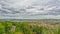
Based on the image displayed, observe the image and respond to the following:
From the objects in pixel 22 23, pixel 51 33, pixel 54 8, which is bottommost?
pixel 51 33

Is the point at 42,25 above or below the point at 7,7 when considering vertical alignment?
below

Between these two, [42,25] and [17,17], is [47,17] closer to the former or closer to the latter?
[42,25]

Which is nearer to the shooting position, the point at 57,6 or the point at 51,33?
the point at 51,33

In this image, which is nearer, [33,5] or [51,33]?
[51,33]

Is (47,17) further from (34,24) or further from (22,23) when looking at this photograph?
(22,23)

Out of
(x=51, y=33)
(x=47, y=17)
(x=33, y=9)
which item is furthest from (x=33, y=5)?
(x=51, y=33)

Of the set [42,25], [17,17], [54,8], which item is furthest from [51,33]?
[17,17]
